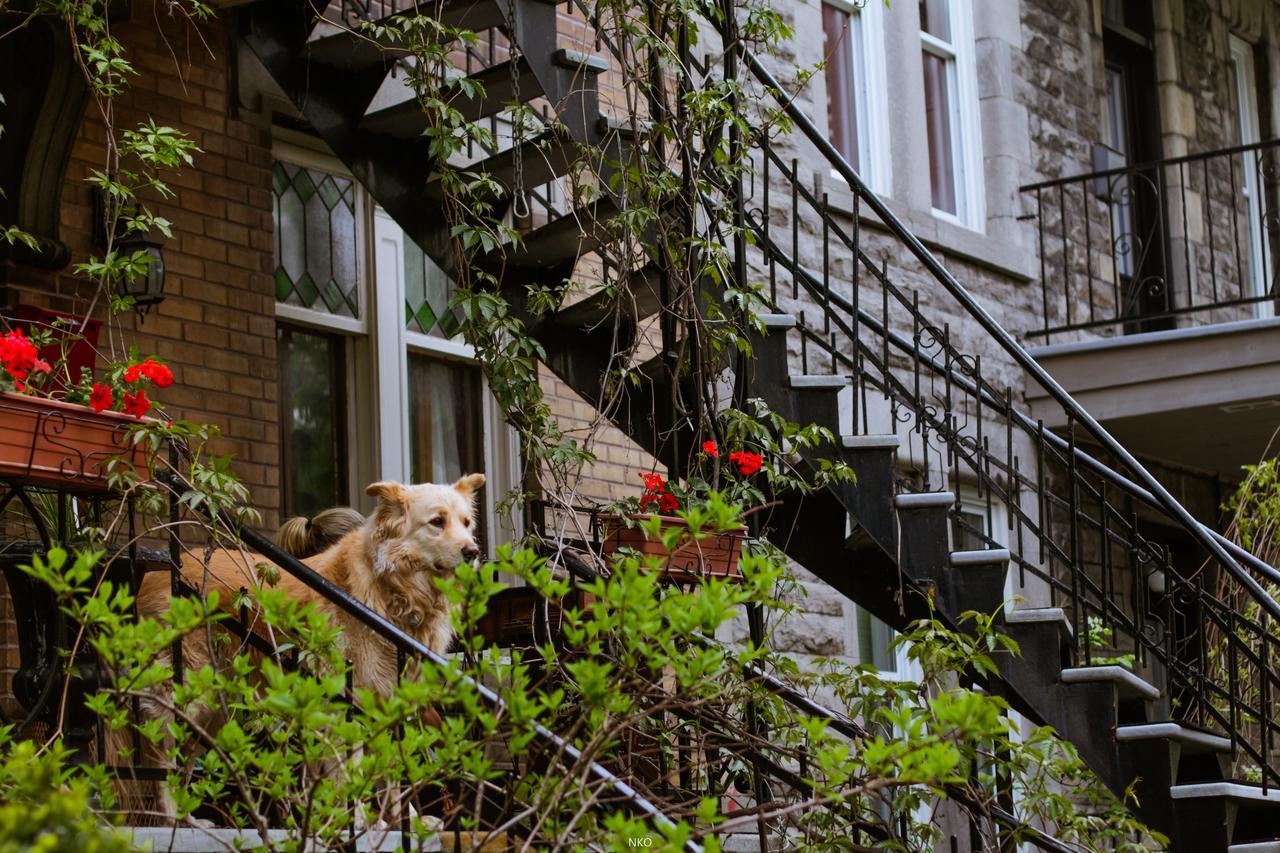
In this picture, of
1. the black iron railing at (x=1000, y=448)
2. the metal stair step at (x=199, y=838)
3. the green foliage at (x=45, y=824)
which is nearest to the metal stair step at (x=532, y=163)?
the black iron railing at (x=1000, y=448)

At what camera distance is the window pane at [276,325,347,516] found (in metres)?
7.43

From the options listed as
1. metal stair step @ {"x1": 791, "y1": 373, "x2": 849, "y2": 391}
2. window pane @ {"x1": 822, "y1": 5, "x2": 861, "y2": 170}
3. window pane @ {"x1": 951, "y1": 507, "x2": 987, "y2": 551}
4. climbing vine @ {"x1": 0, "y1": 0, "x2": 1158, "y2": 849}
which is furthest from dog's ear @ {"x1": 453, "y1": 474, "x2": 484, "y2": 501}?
window pane @ {"x1": 822, "y1": 5, "x2": 861, "y2": 170}

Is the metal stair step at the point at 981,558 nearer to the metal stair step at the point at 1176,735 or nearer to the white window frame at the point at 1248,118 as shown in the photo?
the metal stair step at the point at 1176,735

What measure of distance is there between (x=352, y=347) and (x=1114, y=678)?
3.52m

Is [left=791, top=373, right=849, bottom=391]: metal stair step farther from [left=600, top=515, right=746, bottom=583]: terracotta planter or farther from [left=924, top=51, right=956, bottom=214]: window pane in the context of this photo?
[left=924, top=51, right=956, bottom=214]: window pane

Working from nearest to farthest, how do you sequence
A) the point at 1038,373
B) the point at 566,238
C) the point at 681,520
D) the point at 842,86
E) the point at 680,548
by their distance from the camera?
the point at 680,548, the point at 681,520, the point at 566,238, the point at 1038,373, the point at 842,86

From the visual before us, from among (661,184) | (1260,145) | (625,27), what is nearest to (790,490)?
(661,184)

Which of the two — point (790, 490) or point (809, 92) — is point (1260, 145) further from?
point (790, 490)

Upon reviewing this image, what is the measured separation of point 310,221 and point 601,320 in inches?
63.4

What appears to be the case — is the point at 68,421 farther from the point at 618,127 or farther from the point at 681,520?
the point at 618,127

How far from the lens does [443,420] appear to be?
8.13m

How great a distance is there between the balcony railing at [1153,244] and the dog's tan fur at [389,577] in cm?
669

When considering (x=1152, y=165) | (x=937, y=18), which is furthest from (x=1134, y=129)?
(x=1152, y=165)

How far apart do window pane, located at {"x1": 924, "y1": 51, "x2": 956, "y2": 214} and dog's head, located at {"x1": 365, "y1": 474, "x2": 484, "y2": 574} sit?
6988 mm
